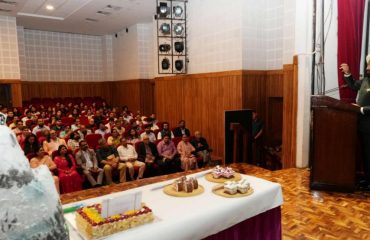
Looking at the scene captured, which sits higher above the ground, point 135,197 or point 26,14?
point 26,14

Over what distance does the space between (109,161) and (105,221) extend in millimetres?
4690

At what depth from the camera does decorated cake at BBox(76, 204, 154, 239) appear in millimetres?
1762

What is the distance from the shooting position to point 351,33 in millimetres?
5867

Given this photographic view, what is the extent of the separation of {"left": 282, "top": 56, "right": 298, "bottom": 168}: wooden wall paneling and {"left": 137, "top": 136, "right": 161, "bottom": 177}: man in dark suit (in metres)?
2.94

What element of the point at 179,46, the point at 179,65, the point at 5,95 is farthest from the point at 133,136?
the point at 5,95

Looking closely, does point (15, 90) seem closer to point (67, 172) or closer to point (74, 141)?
point (74, 141)

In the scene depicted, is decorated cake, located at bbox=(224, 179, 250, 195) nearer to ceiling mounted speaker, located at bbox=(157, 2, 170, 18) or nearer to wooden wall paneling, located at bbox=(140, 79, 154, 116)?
ceiling mounted speaker, located at bbox=(157, 2, 170, 18)

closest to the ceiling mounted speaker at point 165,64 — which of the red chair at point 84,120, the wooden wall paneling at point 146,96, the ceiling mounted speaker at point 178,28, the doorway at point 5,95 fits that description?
the ceiling mounted speaker at point 178,28

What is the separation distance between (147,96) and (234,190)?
11.7 metres

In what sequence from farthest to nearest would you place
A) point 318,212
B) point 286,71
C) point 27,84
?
point 27,84, point 286,71, point 318,212

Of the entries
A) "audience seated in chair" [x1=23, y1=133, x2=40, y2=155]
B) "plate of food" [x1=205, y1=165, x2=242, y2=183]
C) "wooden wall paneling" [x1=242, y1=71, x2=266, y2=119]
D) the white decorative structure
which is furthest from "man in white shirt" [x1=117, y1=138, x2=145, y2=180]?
the white decorative structure

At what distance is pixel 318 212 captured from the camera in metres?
4.17

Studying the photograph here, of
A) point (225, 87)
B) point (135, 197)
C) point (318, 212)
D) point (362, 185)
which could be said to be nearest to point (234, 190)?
point (135, 197)

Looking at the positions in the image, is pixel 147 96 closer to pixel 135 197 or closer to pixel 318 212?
pixel 318 212
